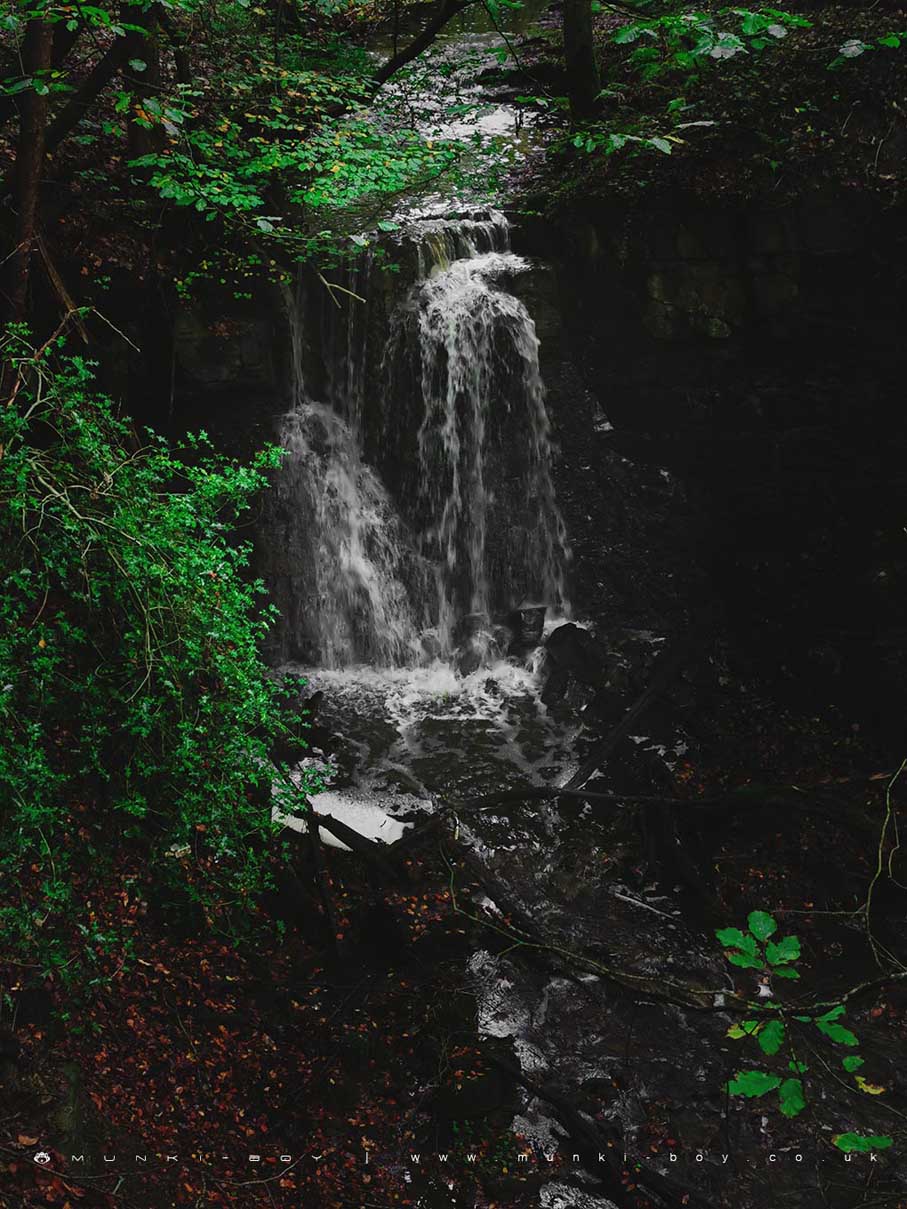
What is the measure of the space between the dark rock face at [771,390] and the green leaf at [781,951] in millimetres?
6266

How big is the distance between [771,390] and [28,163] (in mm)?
7155

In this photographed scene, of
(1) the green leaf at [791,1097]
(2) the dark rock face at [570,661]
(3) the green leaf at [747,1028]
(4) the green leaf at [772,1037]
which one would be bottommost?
(2) the dark rock face at [570,661]

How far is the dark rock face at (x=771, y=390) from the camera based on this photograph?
830 cm

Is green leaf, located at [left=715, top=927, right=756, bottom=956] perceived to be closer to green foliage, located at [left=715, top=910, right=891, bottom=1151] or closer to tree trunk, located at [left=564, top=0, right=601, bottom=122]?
green foliage, located at [left=715, top=910, right=891, bottom=1151]

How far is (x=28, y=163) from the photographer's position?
6.13 meters

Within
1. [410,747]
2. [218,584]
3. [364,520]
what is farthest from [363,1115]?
[364,520]

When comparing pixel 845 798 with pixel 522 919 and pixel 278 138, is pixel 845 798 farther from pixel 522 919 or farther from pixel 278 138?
pixel 278 138

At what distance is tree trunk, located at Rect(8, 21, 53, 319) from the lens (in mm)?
5848

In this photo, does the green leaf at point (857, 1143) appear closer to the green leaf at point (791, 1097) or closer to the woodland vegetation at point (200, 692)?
the woodland vegetation at point (200, 692)

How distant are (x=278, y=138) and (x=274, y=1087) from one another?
28.5 feet

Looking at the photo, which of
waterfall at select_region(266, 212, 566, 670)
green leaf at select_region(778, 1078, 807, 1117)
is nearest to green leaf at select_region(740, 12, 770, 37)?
waterfall at select_region(266, 212, 566, 670)

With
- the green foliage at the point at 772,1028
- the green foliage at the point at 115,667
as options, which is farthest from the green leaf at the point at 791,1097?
the green foliage at the point at 115,667

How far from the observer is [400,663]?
31.9ft

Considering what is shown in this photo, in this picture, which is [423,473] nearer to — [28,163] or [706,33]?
[28,163]
